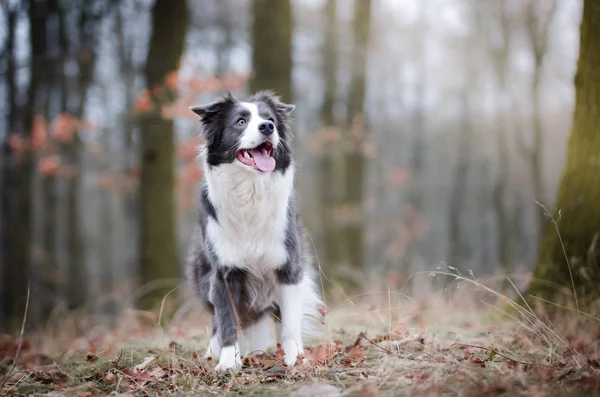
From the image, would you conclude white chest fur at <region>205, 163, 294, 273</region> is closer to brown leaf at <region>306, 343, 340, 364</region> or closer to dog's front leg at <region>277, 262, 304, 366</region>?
dog's front leg at <region>277, 262, 304, 366</region>

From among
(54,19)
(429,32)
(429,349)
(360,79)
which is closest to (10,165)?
(54,19)

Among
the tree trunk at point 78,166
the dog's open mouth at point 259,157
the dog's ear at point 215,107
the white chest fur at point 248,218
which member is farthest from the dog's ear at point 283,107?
the tree trunk at point 78,166

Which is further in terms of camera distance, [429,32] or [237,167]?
[429,32]

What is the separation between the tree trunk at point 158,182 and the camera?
9383 millimetres

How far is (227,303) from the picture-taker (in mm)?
4207

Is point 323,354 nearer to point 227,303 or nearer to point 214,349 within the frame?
point 227,303

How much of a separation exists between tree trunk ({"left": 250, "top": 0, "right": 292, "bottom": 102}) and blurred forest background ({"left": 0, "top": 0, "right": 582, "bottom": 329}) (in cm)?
2

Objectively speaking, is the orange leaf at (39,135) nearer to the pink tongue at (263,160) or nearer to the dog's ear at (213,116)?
the dog's ear at (213,116)

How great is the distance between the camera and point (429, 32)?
815 inches

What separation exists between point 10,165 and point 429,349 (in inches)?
529

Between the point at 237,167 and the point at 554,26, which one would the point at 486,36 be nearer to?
the point at 554,26

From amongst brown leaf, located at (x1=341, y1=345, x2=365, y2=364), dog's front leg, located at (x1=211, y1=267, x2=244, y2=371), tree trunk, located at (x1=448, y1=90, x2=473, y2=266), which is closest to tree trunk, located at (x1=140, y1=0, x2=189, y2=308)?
dog's front leg, located at (x1=211, y1=267, x2=244, y2=371)

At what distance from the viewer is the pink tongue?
407 centimetres

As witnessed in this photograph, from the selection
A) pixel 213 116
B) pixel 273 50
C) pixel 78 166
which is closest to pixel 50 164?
pixel 78 166
